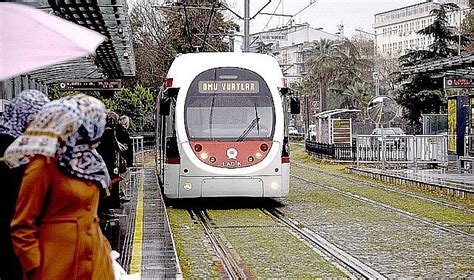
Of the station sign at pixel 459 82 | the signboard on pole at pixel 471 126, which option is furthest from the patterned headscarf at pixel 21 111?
the signboard on pole at pixel 471 126

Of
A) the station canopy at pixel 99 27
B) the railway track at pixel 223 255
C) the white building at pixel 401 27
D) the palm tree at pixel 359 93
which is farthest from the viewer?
the white building at pixel 401 27

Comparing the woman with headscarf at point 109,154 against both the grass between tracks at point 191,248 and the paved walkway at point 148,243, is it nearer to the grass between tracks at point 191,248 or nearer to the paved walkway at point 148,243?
the paved walkway at point 148,243

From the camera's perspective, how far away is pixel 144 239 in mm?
12039

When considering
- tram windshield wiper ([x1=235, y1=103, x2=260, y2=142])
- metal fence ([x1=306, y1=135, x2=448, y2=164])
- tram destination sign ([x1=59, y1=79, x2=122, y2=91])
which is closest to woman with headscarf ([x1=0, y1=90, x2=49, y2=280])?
tram windshield wiper ([x1=235, y1=103, x2=260, y2=142])

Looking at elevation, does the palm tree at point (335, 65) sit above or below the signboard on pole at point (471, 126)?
above

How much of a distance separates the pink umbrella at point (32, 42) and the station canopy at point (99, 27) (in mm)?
5970

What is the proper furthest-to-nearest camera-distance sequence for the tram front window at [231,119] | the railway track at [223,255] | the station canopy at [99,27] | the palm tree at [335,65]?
the palm tree at [335,65] < the tram front window at [231,119] < the station canopy at [99,27] < the railway track at [223,255]

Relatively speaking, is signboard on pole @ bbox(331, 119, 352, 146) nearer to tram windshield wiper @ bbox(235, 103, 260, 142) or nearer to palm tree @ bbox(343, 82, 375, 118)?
Result: tram windshield wiper @ bbox(235, 103, 260, 142)

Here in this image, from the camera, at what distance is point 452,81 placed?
86.0 ft

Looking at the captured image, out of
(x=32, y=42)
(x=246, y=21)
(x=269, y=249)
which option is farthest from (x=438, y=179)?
(x=32, y=42)

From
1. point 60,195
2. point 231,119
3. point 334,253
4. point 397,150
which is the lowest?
point 334,253

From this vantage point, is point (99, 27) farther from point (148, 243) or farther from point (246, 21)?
point (246, 21)

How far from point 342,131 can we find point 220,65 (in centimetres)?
2475

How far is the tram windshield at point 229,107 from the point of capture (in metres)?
18.2
